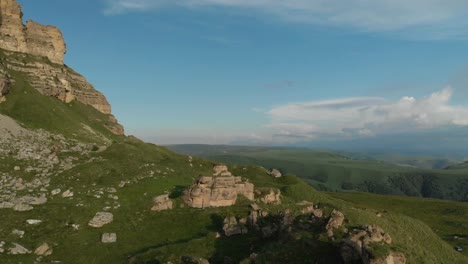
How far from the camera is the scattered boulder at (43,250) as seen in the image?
39.2 m

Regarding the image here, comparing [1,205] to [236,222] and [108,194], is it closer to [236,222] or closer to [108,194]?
[108,194]

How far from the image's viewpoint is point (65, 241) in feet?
137

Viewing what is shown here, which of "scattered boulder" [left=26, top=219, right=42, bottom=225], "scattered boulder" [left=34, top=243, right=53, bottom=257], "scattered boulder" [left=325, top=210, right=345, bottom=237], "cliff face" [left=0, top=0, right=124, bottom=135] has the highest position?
"cliff face" [left=0, top=0, right=124, bottom=135]

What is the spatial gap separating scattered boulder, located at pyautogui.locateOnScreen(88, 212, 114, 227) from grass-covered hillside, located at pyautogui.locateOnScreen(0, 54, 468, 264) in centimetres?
55

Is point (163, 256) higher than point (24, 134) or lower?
lower

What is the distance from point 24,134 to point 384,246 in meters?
72.4

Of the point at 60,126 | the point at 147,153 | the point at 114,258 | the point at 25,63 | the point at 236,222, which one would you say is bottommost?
the point at 114,258

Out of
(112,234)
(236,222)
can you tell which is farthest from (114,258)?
(236,222)

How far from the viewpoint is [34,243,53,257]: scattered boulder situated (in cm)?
3925

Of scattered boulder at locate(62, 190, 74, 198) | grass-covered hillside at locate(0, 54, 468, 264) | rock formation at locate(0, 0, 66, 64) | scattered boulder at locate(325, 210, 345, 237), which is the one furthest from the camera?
rock formation at locate(0, 0, 66, 64)

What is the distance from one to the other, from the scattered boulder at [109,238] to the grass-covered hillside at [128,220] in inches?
26.7

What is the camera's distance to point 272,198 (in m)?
59.3

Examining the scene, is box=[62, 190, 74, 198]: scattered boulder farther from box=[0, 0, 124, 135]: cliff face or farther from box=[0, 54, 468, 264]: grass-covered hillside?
box=[0, 0, 124, 135]: cliff face

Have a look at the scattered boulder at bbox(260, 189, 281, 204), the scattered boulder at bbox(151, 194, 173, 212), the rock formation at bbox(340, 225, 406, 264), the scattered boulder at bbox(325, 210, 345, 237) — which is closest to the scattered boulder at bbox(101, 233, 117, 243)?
the scattered boulder at bbox(151, 194, 173, 212)
